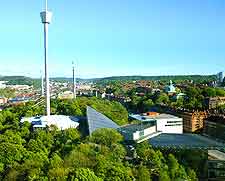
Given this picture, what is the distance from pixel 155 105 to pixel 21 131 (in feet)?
107

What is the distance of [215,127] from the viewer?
45.7 metres

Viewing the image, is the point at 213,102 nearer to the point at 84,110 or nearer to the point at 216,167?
the point at 84,110

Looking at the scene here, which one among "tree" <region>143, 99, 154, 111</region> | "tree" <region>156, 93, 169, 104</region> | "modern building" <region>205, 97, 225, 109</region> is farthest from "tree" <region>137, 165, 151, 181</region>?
"tree" <region>156, 93, 169, 104</region>

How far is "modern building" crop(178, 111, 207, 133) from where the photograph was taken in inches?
1986

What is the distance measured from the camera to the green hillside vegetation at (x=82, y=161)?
846 inches

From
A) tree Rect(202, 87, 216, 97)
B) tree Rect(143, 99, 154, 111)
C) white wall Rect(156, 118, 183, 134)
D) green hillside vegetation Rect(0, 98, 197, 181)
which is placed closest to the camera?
green hillside vegetation Rect(0, 98, 197, 181)

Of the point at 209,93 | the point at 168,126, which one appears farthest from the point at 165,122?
the point at 209,93

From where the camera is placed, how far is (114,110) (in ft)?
189

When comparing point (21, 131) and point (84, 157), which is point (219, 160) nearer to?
point (84, 157)

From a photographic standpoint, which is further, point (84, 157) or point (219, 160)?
point (219, 160)

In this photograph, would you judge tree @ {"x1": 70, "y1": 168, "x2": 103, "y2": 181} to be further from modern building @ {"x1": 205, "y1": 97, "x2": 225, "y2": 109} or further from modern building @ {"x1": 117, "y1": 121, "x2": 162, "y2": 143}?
modern building @ {"x1": 205, "y1": 97, "x2": 225, "y2": 109}

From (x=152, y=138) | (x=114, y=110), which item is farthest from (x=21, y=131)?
(x=114, y=110)

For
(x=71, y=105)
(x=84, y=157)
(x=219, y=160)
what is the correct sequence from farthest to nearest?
(x=71, y=105) → (x=219, y=160) → (x=84, y=157)

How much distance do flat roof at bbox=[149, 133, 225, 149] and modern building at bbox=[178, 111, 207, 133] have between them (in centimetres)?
1303
